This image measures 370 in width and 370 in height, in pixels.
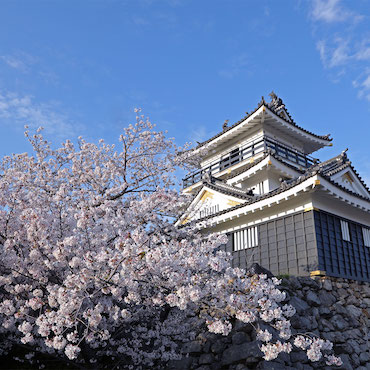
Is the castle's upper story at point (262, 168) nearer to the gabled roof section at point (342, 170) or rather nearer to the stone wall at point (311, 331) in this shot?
the gabled roof section at point (342, 170)

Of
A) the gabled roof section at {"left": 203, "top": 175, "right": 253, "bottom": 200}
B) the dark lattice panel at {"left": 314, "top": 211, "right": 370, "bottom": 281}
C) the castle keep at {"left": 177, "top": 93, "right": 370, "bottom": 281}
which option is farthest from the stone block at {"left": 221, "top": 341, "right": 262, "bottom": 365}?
the gabled roof section at {"left": 203, "top": 175, "right": 253, "bottom": 200}

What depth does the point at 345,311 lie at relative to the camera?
10648 mm

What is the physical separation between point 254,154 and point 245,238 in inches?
274

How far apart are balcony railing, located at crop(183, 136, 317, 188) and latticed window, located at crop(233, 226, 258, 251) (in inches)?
242

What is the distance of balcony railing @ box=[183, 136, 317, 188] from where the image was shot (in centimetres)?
1931

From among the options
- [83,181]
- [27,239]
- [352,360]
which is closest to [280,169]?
[352,360]

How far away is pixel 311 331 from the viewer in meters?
9.16

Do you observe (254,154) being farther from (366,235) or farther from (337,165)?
(366,235)

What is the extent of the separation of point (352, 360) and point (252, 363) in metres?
3.68

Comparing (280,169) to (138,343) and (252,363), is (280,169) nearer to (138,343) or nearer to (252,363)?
(252,363)

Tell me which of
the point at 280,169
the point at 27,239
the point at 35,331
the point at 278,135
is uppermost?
the point at 278,135

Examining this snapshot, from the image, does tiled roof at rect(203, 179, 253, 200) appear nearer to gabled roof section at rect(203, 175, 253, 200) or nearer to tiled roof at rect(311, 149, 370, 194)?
gabled roof section at rect(203, 175, 253, 200)

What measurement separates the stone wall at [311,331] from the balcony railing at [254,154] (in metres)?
→ 9.01

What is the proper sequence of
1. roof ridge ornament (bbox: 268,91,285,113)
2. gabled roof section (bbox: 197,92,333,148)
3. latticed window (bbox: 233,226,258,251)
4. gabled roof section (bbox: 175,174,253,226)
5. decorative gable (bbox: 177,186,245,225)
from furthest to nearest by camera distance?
1. roof ridge ornament (bbox: 268,91,285,113)
2. gabled roof section (bbox: 197,92,333,148)
3. decorative gable (bbox: 177,186,245,225)
4. gabled roof section (bbox: 175,174,253,226)
5. latticed window (bbox: 233,226,258,251)
